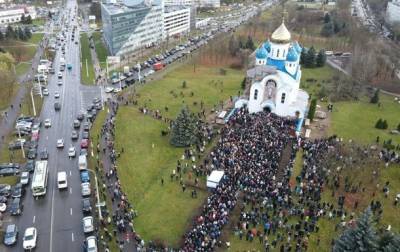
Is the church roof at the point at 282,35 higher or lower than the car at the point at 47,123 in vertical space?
Result: higher

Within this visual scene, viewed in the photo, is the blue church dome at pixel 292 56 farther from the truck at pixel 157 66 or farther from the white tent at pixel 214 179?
the truck at pixel 157 66

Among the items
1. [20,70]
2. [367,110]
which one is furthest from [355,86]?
[20,70]

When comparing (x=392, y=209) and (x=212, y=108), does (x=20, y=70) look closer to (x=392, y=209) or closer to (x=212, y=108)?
(x=212, y=108)

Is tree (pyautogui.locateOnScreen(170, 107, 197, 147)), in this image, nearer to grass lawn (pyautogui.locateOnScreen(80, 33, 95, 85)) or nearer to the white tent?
the white tent

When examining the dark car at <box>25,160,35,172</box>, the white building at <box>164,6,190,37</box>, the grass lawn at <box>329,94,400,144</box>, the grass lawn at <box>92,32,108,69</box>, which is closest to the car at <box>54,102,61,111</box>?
the dark car at <box>25,160,35,172</box>

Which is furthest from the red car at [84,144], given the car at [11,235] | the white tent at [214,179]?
the white tent at [214,179]

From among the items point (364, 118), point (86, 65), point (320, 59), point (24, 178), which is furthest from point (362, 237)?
point (86, 65)

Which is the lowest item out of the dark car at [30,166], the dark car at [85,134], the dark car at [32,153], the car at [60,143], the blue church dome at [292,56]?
the dark car at [30,166]
